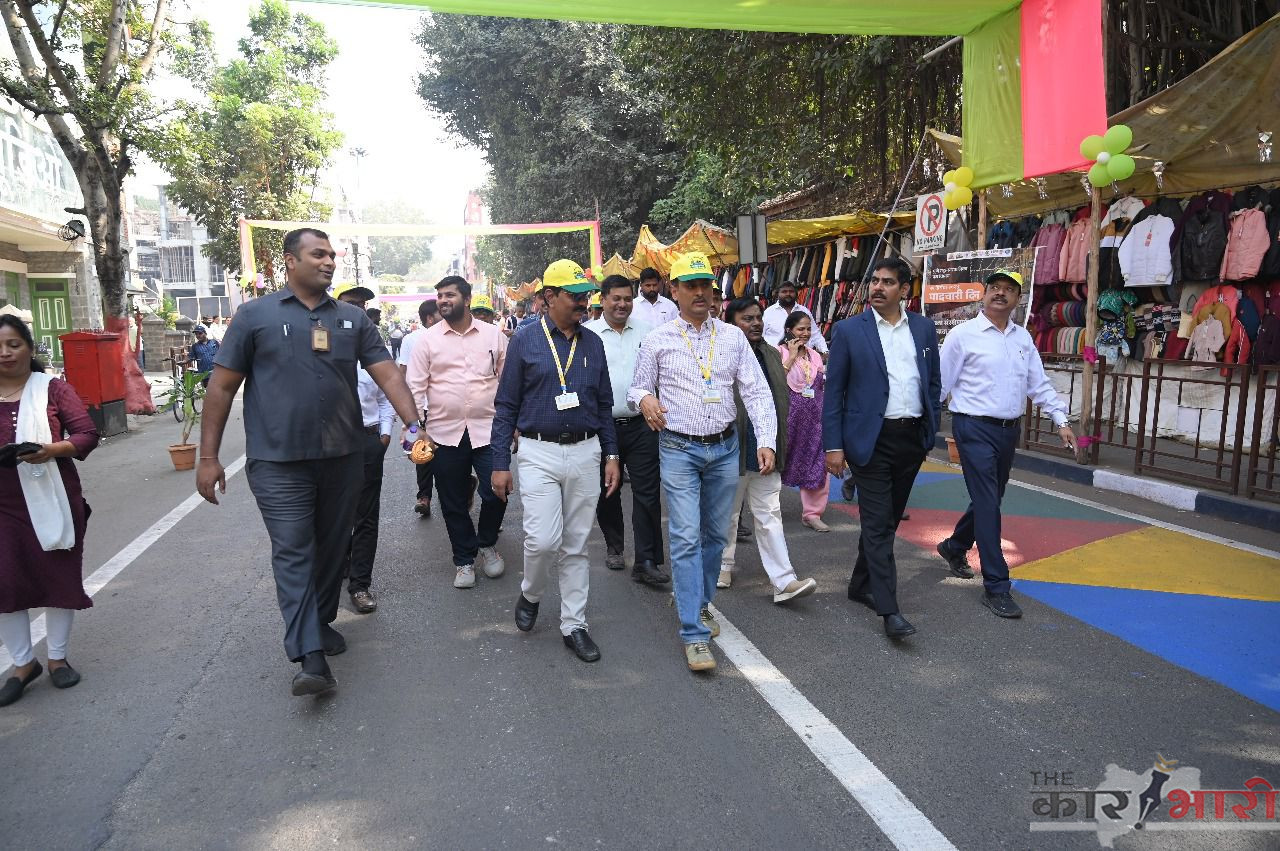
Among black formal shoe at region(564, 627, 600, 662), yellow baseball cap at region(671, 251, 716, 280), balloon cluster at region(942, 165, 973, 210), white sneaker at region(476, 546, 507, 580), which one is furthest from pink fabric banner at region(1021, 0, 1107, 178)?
black formal shoe at region(564, 627, 600, 662)

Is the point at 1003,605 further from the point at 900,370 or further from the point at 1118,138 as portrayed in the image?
the point at 1118,138

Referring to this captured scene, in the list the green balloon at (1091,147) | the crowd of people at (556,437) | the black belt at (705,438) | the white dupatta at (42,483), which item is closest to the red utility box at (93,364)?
the crowd of people at (556,437)

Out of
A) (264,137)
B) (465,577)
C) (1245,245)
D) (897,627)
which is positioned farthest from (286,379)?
(264,137)

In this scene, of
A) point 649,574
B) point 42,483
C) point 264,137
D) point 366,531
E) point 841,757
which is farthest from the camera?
point 264,137

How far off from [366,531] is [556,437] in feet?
5.64

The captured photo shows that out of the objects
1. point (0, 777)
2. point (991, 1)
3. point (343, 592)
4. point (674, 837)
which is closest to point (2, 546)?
point (0, 777)

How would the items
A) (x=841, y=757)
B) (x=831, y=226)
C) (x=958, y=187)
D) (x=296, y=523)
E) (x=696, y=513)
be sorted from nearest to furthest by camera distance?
(x=841, y=757) → (x=296, y=523) → (x=696, y=513) → (x=958, y=187) → (x=831, y=226)

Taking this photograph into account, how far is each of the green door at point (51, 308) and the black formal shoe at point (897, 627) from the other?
27392 millimetres

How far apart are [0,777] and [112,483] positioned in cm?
738

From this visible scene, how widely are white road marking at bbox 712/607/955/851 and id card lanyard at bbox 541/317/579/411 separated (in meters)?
1.46

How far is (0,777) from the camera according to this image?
3.23 meters

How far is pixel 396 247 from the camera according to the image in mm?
134375

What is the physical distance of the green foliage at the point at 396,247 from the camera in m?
134

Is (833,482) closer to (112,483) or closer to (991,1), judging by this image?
(991,1)
